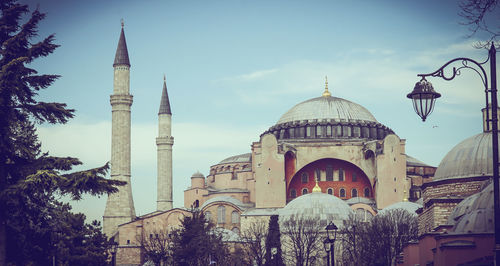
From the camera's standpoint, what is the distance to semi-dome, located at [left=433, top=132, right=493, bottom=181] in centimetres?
3713

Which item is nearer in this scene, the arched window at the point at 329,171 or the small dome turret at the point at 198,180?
the arched window at the point at 329,171

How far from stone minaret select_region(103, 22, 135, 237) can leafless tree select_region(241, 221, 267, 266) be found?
9711mm

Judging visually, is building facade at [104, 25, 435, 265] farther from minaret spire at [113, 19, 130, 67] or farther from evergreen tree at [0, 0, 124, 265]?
evergreen tree at [0, 0, 124, 265]

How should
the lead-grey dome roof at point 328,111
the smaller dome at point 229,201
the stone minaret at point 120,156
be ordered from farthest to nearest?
1. the lead-grey dome roof at point 328,111
2. the smaller dome at point 229,201
3. the stone minaret at point 120,156

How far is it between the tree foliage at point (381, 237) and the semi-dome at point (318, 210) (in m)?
1.41

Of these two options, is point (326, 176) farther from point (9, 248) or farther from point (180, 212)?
point (9, 248)

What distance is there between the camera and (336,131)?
65.9 metres

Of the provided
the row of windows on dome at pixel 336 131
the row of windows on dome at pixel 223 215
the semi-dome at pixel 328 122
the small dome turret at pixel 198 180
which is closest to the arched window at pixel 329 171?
the semi-dome at pixel 328 122

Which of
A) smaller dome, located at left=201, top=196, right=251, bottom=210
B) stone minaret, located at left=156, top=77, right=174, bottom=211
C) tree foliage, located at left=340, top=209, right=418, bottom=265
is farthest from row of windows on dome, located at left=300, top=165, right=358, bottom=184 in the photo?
tree foliage, located at left=340, top=209, right=418, bottom=265

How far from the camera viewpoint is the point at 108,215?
61844mm

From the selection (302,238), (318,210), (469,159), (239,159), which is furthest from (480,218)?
(239,159)

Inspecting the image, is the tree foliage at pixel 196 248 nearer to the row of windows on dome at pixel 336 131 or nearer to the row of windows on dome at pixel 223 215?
the row of windows on dome at pixel 223 215

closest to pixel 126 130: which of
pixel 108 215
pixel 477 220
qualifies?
pixel 108 215

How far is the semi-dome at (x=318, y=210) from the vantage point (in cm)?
5200
